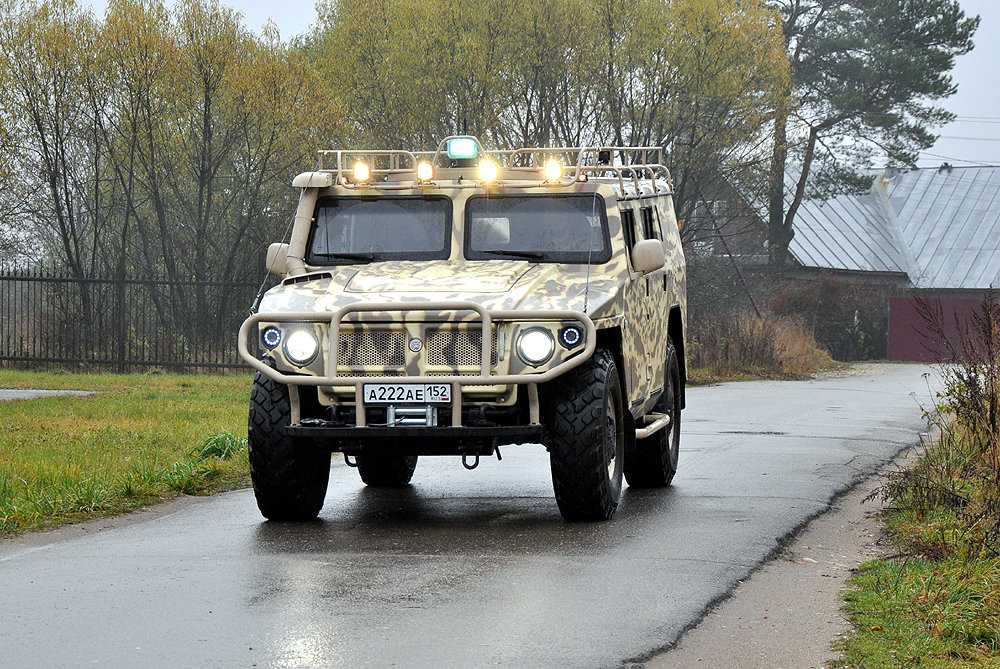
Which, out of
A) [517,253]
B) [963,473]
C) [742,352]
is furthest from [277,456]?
[742,352]

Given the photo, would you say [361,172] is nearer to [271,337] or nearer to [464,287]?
[464,287]

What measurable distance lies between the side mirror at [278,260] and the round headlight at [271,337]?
1.28m

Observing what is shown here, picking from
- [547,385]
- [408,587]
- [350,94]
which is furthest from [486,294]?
[350,94]

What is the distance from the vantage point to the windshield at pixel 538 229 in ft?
35.3

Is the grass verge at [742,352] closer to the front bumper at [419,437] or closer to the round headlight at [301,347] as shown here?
the front bumper at [419,437]

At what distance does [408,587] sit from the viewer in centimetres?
765

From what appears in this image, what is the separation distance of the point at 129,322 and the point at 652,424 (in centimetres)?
1960

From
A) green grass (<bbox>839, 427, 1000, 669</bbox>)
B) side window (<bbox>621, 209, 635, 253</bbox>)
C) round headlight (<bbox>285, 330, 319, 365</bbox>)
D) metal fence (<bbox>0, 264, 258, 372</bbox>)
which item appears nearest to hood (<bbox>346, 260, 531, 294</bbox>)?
round headlight (<bbox>285, 330, 319, 365</bbox>)

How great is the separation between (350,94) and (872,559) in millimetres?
29970

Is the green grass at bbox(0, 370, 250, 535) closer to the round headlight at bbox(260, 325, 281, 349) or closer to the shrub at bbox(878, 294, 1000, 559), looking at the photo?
the round headlight at bbox(260, 325, 281, 349)

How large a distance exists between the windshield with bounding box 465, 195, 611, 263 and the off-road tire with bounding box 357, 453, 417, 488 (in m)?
1.98

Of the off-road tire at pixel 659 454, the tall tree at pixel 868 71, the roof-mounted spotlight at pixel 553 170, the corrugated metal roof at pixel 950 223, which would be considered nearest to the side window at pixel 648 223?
the off-road tire at pixel 659 454

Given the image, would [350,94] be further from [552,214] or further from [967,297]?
[967,297]

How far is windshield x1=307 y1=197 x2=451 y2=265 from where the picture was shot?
35.9 feet
